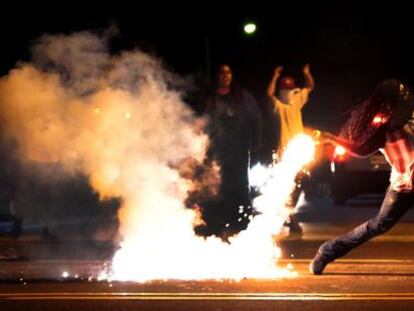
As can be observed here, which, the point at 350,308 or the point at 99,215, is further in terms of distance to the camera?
the point at 99,215

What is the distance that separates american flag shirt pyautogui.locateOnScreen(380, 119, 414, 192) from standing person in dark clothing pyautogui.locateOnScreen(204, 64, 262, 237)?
3.59m

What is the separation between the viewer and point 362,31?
52.3 metres

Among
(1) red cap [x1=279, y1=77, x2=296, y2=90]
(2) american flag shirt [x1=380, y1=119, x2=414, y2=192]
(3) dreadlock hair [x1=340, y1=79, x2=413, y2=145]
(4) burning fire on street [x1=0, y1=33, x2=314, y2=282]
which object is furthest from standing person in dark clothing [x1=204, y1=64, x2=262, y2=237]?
(2) american flag shirt [x1=380, y1=119, x2=414, y2=192]

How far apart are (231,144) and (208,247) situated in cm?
277

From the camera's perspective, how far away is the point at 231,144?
44.9 ft

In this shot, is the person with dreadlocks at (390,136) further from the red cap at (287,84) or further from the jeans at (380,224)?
the red cap at (287,84)

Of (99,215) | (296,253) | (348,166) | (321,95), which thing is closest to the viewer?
(296,253)

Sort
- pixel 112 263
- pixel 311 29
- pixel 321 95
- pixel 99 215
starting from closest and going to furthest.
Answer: pixel 112 263 < pixel 99 215 < pixel 321 95 < pixel 311 29

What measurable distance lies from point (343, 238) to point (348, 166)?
11.0 m

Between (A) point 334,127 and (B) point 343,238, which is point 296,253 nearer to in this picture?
(B) point 343,238

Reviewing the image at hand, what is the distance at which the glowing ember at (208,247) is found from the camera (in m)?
9.81

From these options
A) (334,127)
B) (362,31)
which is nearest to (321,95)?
(362,31)


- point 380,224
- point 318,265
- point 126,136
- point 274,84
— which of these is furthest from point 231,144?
point 380,224

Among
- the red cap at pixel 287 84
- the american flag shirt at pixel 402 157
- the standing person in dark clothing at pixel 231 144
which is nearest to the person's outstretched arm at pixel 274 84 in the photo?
the red cap at pixel 287 84
